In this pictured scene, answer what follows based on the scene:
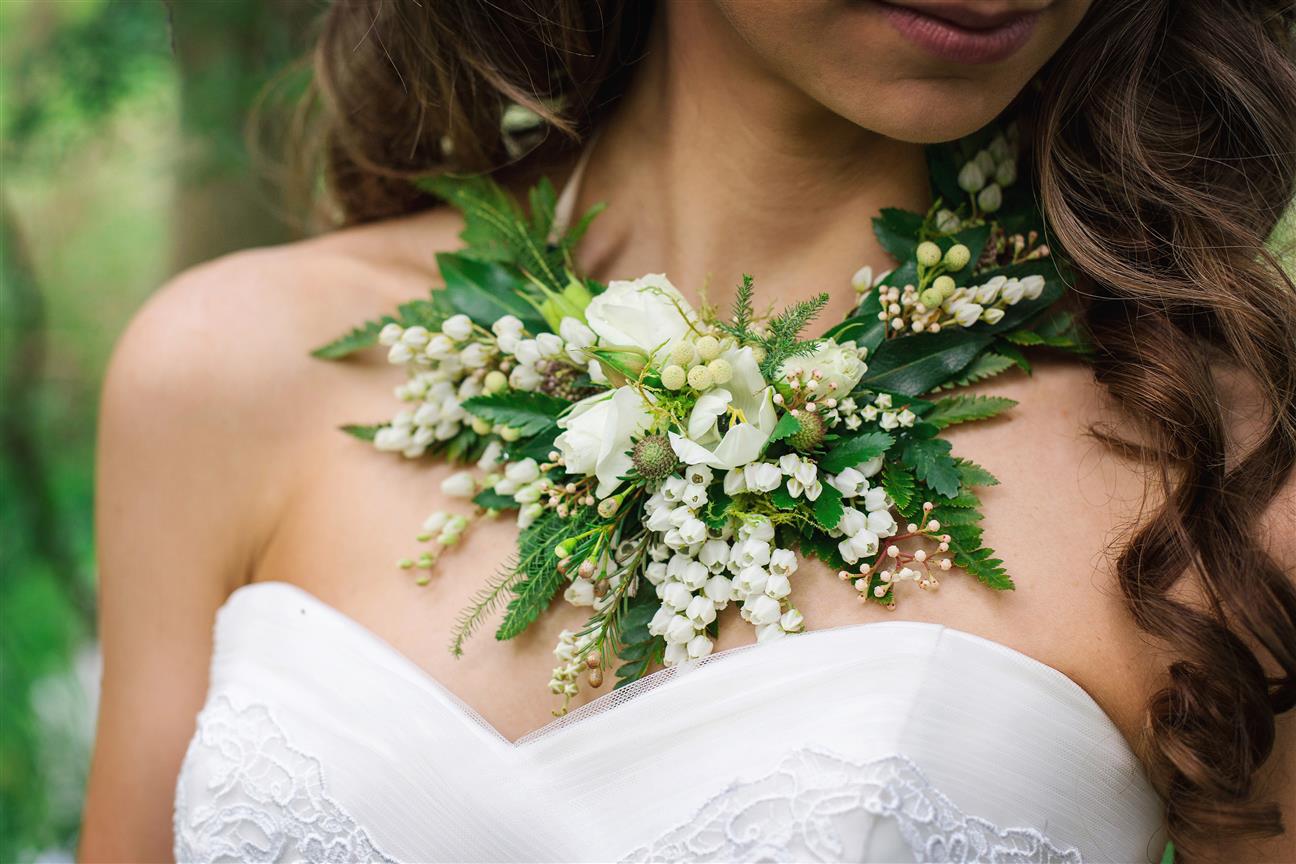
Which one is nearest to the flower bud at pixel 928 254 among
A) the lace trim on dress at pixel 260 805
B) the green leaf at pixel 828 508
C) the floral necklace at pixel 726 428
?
the floral necklace at pixel 726 428

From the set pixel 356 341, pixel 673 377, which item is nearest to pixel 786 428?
pixel 673 377

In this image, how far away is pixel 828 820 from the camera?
1.23m

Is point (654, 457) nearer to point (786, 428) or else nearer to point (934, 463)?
point (786, 428)

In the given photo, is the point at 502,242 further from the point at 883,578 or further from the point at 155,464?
the point at 883,578

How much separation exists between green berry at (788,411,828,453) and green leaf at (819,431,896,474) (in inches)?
1.1

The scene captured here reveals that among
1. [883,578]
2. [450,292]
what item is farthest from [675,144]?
[883,578]

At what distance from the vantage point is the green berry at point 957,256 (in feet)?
4.99

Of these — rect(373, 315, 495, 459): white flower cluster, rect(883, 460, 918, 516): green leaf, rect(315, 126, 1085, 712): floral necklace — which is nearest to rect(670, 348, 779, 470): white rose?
rect(315, 126, 1085, 712): floral necklace

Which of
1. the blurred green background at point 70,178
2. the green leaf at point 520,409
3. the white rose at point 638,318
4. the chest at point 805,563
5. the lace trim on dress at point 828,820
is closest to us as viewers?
the lace trim on dress at point 828,820

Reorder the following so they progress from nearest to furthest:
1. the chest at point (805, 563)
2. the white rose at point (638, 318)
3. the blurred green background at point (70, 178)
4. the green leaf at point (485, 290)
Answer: the chest at point (805, 563) < the white rose at point (638, 318) < the green leaf at point (485, 290) < the blurred green background at point (70, 178)

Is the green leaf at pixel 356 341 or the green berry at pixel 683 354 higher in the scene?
the green berry at pixel 683 354

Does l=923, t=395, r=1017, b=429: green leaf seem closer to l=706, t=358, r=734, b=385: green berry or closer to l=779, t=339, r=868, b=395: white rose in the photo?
l=779, t=339, r=868, b=395: white rose

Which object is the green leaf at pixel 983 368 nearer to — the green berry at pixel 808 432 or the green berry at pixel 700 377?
the green berry at pixel 808 432

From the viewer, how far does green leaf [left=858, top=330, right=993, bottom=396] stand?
150cm
